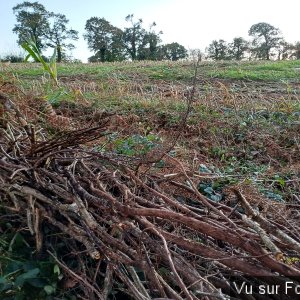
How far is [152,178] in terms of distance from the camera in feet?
6.63

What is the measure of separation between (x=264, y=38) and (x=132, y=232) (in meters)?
38.0

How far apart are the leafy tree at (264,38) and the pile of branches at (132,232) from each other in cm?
3319

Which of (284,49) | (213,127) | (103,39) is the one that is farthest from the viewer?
(103,39)

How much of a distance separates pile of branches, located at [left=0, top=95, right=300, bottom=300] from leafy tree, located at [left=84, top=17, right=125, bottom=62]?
32654 millimetres

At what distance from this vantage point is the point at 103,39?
117 feet

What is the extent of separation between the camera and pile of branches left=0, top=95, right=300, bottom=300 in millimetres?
1210

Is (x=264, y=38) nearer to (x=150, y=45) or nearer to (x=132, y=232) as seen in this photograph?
(x=150, y=45)

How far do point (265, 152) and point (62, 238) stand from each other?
2.34m

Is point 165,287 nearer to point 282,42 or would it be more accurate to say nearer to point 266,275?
point 266,275

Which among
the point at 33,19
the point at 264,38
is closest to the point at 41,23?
the point at 33,19

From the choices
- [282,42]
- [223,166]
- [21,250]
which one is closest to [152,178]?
[21,250]

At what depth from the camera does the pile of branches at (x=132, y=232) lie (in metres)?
1.21

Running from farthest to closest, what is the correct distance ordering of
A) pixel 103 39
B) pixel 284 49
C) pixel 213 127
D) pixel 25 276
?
pixel 103 39 → pixel 284 49 → pixel 213 127 → pixel 25 276

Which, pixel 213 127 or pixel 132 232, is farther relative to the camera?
pixel 213 127
